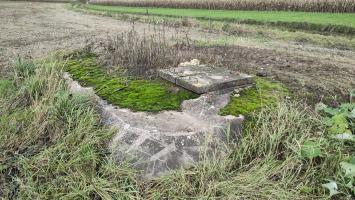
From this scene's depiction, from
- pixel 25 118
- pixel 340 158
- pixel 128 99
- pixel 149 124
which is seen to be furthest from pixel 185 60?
pixel 340 158

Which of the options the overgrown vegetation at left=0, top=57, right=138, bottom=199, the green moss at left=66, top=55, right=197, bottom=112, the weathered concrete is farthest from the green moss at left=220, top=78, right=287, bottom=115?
the overgrown vegetation at left=0, top=57, right=138, bottom=199

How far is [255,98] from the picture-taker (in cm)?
423

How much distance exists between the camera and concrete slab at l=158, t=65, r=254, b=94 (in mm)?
4195

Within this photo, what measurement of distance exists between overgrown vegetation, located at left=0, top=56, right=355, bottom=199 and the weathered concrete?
0.37 ft

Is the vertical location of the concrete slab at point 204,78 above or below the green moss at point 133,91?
above

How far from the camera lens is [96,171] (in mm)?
3504

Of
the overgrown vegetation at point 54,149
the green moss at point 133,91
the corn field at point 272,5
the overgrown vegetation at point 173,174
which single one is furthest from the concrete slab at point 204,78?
the corn field at point 272,5

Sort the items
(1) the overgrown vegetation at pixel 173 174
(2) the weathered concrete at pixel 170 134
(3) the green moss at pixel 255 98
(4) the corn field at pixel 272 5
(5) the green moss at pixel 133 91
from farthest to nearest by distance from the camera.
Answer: (4) the corn field at pixel 272 5, (5) the green moss at pixel 133 91, (3) the green moss at pixel 255 98, (2) the weathered concrete at pixel 170 134, (1) the overgrown vegetation at pixel 173 174

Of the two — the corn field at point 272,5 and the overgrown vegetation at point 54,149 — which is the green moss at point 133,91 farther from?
the corn field at point 272,5

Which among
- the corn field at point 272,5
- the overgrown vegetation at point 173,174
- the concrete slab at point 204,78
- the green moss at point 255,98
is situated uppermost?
the corn field at point 272,5

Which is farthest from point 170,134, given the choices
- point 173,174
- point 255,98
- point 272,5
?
point 272,5

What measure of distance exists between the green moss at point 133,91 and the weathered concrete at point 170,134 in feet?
0.42

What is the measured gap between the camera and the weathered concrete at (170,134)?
11.4 feet

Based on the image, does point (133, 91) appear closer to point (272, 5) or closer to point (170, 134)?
point (170, 134)
